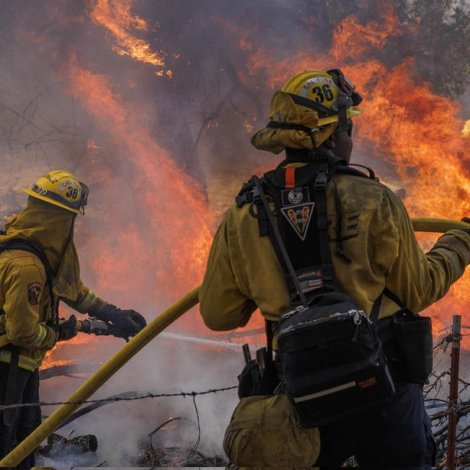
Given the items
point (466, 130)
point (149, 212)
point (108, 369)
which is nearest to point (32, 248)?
point (108, 369)

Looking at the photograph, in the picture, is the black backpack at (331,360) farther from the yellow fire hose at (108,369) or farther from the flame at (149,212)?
the flame at (149,212)

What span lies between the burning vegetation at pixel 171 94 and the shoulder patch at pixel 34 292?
4.89 m

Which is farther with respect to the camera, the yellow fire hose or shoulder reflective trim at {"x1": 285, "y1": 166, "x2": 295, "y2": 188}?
the yellow fire hose

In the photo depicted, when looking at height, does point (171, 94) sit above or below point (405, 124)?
above

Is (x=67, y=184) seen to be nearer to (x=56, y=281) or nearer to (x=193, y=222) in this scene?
(x=56, y=281)

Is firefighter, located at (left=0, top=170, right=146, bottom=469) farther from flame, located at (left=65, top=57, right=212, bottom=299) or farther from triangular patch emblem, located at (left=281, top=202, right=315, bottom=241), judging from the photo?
flame, located at (left=65, top=57, right=212, bottom=299)

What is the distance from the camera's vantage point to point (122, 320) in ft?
17.5

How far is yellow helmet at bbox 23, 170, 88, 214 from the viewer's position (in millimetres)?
4711

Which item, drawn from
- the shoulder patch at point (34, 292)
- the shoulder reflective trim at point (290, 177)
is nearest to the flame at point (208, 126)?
the shoulder patch at point (34, 292)

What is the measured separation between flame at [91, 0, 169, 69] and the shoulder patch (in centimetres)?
614

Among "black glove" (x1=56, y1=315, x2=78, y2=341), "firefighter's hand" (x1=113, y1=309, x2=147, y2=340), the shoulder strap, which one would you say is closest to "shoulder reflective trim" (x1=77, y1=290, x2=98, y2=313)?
"firefighter's hand" (x1=113, y1=309, x2=147, y2=340)

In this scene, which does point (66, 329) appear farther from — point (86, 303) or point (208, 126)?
point (208, 126)

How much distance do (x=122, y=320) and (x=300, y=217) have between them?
346cm

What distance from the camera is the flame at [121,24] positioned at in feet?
31.4
